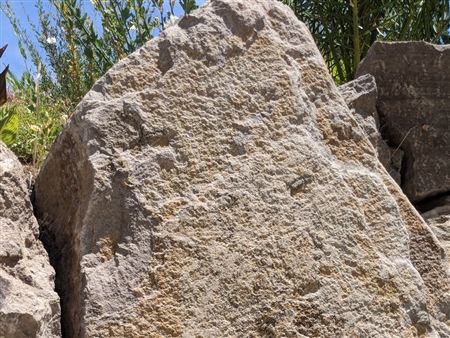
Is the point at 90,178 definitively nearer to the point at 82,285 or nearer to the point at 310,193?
the point at 82,285

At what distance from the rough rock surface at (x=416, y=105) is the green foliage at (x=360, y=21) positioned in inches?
66.5

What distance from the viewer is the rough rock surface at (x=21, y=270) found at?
138 cm

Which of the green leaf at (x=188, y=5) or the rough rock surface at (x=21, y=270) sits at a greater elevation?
the green leaf at (x=188, y=5)

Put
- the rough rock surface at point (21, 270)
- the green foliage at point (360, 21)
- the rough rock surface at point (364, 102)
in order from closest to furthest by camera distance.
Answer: the rough rock surface at point (21, 270) < the rough rock surface at point (364, 102) < the green foliage at point (360, 21)

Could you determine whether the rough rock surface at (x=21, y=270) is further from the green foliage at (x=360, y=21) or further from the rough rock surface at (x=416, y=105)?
the green foliage at (x=360, y=21)

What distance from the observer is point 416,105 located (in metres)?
2.62

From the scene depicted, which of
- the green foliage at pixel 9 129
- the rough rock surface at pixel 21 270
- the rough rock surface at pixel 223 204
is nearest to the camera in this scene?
the rough rock surface at pixel 21 270

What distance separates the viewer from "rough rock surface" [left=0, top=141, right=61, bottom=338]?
1385mm

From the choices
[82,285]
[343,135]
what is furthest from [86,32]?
[82,285]

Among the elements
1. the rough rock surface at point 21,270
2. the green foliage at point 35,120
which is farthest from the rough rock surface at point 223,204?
the green foliage at point 35,120

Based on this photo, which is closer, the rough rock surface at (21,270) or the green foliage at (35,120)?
the rough rock surface at (21,270)

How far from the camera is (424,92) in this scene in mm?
2631

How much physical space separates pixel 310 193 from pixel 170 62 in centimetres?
54

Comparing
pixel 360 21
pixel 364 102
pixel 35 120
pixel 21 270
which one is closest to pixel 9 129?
pixel 35 120
